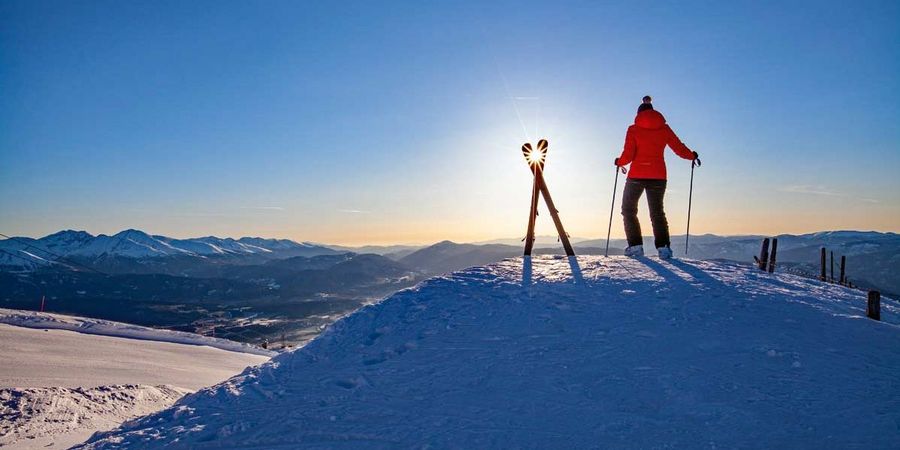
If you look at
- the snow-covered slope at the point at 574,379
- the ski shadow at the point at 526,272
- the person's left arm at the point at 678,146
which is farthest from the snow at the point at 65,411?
the person's left arm at the point at 678,146

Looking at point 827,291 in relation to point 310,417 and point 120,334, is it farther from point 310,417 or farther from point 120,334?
point 120,334

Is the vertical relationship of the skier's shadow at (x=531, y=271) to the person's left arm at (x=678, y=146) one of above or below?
below

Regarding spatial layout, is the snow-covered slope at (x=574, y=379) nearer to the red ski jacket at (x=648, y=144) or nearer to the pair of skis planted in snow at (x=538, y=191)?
the red ski jacket at (x=648, y=144)

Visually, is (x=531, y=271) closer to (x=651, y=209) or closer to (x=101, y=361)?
(x=651, y=209)

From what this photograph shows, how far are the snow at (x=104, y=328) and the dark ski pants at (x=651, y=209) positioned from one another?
1554 cm

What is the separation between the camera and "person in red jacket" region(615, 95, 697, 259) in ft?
32.7

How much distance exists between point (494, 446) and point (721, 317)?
4.01 meters

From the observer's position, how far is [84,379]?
34.3 ft

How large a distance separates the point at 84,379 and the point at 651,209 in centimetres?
1380

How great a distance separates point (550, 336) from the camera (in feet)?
18.9

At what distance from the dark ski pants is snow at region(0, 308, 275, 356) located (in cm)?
1554

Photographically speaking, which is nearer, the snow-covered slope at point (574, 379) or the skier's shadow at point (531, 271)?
the snow-covered slope at point (574, 379)

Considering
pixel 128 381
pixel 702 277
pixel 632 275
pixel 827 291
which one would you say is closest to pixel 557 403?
pixel 632 275

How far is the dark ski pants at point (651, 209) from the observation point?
10.2m
